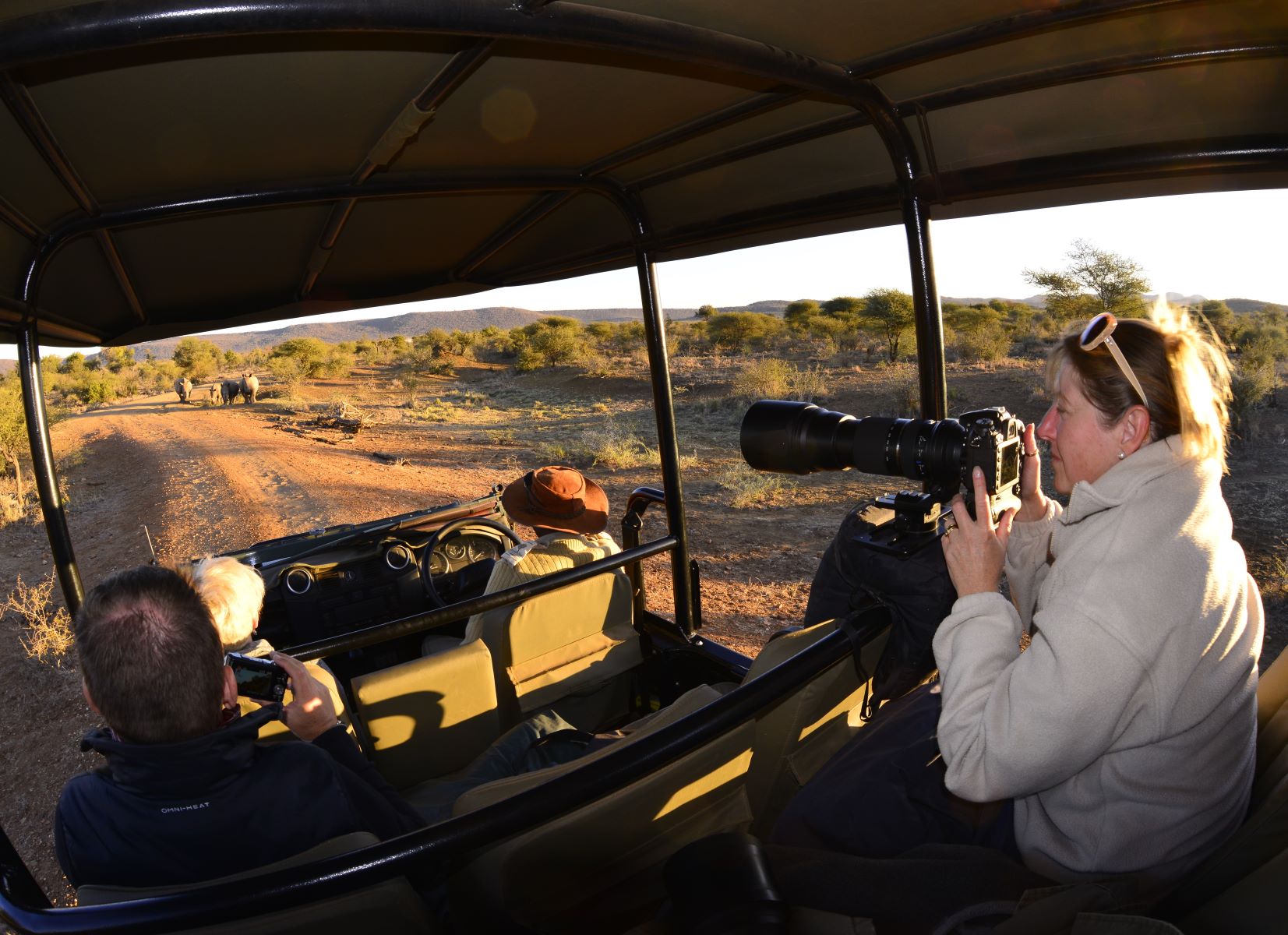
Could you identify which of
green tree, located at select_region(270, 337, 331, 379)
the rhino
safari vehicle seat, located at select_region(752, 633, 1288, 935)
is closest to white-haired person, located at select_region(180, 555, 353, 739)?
safari vehicle seat, located at select_region(752, 633, 1288, 935)

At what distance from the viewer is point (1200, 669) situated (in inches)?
45.2

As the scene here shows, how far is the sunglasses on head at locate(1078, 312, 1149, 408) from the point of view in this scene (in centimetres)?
127

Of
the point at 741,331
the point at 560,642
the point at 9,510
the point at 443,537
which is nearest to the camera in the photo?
the point at 560,642

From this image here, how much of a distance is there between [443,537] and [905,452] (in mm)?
2146

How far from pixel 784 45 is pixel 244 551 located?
261 cm

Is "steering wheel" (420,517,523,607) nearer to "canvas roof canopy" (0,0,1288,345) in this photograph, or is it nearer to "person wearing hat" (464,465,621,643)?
"person wearing hat" (464,465,621,643)

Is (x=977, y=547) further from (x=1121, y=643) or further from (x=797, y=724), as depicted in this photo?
(x=797, y=724)

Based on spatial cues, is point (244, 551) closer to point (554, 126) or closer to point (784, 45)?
point (554, 126)

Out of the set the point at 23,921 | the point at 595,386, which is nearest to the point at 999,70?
the point at 23,921

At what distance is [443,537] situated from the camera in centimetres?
323

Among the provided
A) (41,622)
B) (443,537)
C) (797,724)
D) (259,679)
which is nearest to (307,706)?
(259,679)

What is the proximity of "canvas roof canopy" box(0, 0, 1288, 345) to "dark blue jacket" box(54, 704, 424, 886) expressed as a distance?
3.32ft

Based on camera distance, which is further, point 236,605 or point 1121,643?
point 236,605

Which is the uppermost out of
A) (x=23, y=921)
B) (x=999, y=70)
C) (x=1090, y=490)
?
(x=999, y=70)
